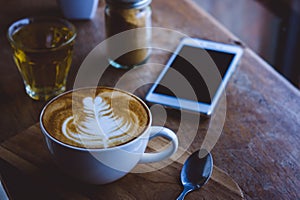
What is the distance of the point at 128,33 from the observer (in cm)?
82

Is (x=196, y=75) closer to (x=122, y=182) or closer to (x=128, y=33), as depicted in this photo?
(x=128, y=33)

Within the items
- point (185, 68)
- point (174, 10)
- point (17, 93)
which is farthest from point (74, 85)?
point (174, 10)

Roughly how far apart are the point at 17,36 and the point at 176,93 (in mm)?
295

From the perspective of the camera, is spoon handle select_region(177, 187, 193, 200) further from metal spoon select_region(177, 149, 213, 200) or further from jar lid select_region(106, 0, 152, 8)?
jar lid select_region(106, 0, 152, 8)

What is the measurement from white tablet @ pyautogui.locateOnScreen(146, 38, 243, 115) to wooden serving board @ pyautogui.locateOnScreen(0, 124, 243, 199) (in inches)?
4.8

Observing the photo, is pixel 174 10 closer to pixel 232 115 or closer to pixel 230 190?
pixel 232 115

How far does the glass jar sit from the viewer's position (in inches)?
31.4

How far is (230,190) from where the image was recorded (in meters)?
0.60

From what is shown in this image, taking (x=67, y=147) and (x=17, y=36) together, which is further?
(x=17, y=36)

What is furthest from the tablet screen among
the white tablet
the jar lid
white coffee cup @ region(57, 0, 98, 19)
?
white coffee cup @ region(57, 0, 98, 19)

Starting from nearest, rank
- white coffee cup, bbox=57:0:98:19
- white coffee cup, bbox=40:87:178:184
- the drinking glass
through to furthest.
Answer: white coffee cup, bbox=40:87:178:184 < the drinking glass < white coffee cup, bbox=57:0:98:19

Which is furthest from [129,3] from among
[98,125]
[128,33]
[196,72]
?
[98,125]

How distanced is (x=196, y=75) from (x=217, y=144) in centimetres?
17

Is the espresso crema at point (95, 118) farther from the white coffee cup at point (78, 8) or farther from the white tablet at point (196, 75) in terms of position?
the white coffee cup at point (78, 8)
